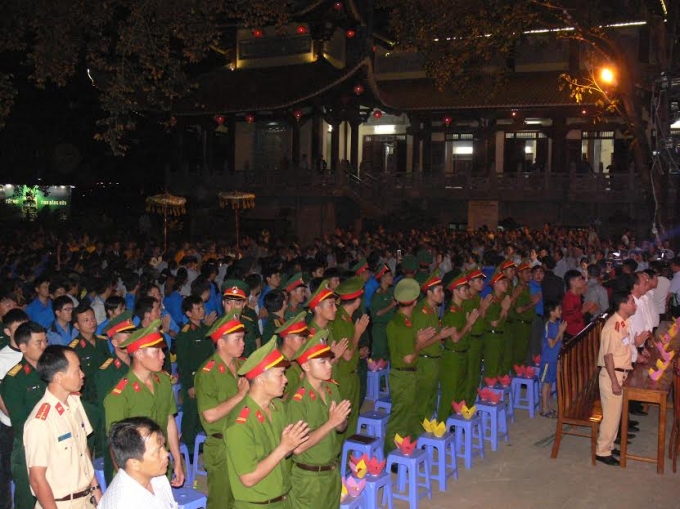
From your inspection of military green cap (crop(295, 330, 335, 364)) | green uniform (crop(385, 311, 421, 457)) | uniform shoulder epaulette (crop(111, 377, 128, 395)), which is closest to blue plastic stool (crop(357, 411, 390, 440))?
green uniform (crop(385, 311, 421, 457))

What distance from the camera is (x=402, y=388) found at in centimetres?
727

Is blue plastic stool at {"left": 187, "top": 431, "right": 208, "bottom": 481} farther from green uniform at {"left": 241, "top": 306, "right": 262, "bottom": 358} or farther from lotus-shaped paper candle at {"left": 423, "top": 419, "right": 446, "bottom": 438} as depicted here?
lotus-shaped paper candle at {"left": 423, "top": 419, "right": 446, "bottom": 438}

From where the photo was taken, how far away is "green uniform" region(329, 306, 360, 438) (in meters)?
7.03

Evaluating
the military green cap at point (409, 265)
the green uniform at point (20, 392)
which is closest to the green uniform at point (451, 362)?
the military green cap at point (409, 265)

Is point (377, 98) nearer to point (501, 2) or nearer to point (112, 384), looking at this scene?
point (501, 2)

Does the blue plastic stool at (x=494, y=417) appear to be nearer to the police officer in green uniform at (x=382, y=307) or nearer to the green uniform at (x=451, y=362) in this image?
the green uniform at (x=451, y=362)

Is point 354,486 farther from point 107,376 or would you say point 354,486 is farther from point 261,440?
point 107,376

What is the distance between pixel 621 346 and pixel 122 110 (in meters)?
10.6

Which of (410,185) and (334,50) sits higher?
(334,50)

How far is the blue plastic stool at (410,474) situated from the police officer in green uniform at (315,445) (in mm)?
1513

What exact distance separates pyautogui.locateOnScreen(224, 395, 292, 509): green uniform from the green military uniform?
9.85 feet

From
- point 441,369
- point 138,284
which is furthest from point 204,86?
point 441,369

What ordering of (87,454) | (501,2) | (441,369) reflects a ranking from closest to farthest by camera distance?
(87,454) → (441,369) → (501,2)

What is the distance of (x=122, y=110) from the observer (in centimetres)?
1393
